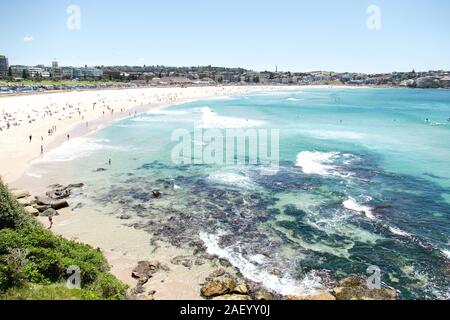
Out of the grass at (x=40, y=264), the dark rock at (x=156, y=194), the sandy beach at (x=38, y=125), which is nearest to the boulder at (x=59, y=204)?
the dark rock at (x=156, y=194)

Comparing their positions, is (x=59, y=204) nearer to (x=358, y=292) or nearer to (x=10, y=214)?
(x=10, y=214)

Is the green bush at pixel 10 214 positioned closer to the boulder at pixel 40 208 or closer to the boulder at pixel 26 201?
the boulder at pixel 40 208

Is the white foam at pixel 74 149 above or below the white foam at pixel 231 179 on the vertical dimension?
above

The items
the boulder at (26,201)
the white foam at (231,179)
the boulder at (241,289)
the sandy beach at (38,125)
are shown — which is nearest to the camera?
the boulder at (241,289)

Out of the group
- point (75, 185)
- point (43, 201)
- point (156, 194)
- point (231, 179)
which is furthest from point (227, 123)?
point (43, 201)

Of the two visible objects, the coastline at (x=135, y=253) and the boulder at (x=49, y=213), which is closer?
the coastline at (x=135, y=253)
